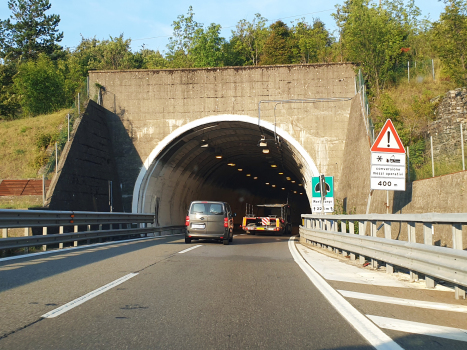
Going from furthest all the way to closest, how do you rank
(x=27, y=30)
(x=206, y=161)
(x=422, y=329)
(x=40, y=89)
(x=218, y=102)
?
(x=27, y=30)
(x=40, y=89)
(x=206, y=161)
(x=218, y=102)
(x=422, y=329)

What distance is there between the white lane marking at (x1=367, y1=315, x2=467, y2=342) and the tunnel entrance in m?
21.1

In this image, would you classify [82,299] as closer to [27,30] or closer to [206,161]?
[206,161]

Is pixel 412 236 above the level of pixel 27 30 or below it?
below

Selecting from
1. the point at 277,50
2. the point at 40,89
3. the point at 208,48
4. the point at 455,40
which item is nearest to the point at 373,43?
the point at 455,40

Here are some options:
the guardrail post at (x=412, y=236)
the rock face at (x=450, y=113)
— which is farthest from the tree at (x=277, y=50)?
the guardrail post at (x=412, y=236)

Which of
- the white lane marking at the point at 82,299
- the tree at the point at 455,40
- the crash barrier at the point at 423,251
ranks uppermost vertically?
the tree at the point at 455,40

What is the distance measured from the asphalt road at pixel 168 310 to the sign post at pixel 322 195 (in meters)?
10.8

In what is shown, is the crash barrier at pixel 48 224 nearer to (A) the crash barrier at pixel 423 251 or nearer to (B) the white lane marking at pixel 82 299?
(B) the white lane marking at pixel 82 299

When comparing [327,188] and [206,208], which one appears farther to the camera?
[327,188]

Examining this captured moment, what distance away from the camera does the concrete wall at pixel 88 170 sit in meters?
21.6

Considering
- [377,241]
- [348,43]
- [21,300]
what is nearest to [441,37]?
[348,43]

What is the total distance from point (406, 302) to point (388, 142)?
5.80 metres

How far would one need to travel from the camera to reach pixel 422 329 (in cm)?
502

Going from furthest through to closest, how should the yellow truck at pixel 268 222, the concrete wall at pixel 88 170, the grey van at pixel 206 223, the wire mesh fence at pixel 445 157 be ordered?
1. the yellow truck at pixel 268 222
2. the concrete wall at pixel 88 170
3. the grey van at pixel 206 223
4. the wire mesh fence at pixel 445 157
